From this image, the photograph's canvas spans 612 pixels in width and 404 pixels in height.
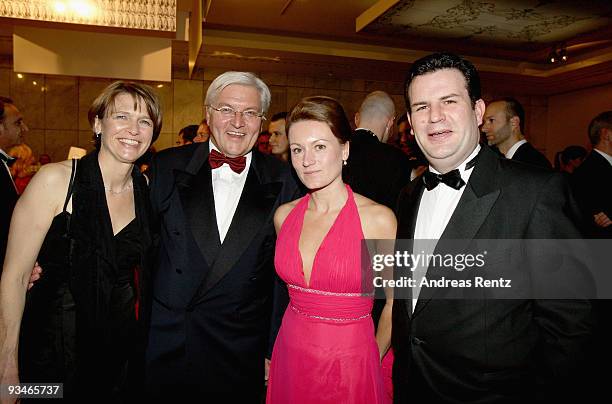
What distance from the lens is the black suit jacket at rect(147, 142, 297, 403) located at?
2346mm

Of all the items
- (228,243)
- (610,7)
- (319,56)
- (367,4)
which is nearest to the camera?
(228,243)

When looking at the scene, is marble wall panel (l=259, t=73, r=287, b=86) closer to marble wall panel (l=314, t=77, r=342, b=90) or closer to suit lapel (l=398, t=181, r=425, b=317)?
marble wall panel (l=314, t=77, r=342, b=90)

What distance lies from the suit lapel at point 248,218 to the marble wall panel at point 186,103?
30.1ft

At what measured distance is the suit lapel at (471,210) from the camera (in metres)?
1.62

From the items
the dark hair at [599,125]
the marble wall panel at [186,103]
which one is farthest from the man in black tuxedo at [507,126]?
the marble wall panel at [186,103]

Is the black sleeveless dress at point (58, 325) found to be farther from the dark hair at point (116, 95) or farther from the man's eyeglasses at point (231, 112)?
the man's eyeglasses at point (231, 112)

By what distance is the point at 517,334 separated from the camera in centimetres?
159

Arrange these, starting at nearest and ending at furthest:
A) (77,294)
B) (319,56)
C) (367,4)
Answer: (77,294) → (367,4) → (319,56)

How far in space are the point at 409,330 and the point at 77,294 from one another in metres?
1.61

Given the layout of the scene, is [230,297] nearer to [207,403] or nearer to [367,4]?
[207,403]

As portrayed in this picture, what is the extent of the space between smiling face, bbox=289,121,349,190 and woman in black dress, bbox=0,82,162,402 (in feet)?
2.81

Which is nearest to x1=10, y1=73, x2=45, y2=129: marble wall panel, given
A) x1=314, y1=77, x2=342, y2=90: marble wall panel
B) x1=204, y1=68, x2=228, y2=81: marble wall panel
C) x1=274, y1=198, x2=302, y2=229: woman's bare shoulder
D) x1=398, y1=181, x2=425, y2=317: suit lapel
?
x1=204, y1=68, x2=228, y2=81: marble wall panel

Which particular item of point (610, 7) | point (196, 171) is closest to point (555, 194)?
point (196, 171)

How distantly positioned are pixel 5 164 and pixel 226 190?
82.0 inches
